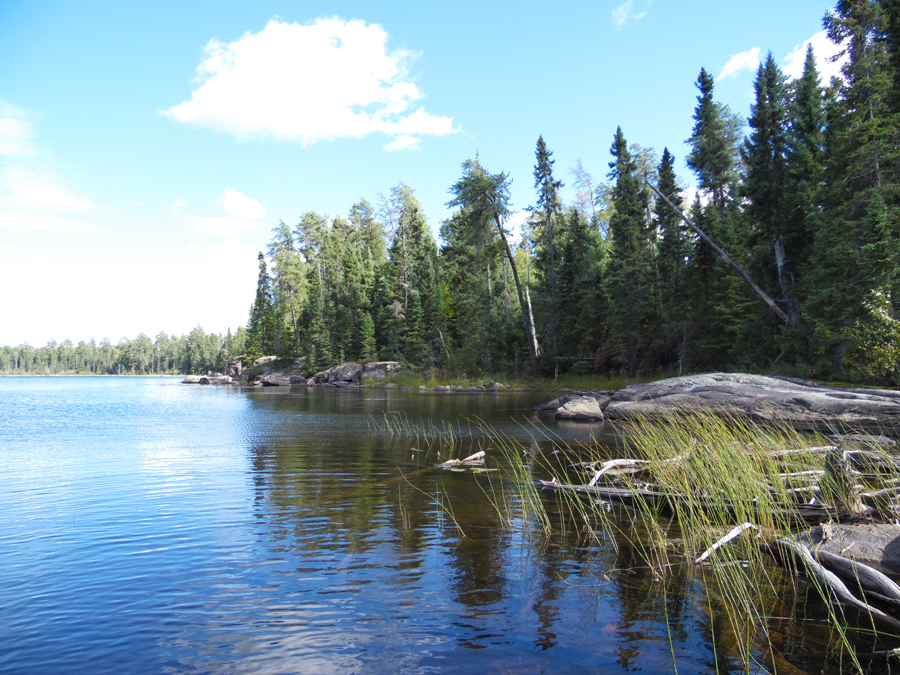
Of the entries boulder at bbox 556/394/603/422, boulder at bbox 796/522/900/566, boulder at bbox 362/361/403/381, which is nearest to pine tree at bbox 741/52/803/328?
boulder at bbox 556/394/603/422

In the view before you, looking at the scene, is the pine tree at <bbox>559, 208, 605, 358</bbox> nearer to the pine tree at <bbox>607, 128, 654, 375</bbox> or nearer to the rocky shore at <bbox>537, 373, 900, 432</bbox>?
the pine tree at <bbox>607, 128, 654, 375</bbox>

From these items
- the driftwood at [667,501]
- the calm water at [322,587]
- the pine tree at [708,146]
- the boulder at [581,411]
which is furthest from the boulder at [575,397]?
the pine tree at [708,146]

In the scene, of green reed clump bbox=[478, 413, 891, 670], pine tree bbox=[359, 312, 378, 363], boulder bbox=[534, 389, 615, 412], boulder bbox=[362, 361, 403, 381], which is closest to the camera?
green reed clump bbox=[478, 413, 891, 670]

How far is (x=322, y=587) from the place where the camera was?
15.8 feet

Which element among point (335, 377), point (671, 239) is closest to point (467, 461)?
point (671, 239)

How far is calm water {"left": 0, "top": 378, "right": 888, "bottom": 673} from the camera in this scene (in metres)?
3.67

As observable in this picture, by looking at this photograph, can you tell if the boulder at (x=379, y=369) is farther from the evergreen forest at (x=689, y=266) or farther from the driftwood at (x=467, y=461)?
the driftwood at (x=467, y=461)

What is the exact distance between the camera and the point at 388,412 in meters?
22.7

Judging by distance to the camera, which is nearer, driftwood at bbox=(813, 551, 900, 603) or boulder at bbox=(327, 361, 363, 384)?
driftwood at bbox=(813, 551, 900, 603)

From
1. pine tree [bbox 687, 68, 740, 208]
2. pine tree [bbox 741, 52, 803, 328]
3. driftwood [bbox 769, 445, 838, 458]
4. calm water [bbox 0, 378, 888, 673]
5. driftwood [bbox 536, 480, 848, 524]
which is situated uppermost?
pine tree [bbox 687, 68, 740, 208]

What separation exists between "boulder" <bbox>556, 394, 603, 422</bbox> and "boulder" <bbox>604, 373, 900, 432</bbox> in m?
0.73

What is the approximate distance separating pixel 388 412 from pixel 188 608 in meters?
18.3

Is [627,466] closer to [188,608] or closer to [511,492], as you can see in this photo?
[511,492]

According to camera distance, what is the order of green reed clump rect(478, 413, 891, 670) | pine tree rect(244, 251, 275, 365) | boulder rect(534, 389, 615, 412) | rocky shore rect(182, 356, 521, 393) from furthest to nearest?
pine tree rect(244, 251, 275, 365) < rocky shore rect(182, 356, 521, 393) < boulder rect(534, 389, 615, 412) < green reed clump rect(478, 413, 891, 670)
